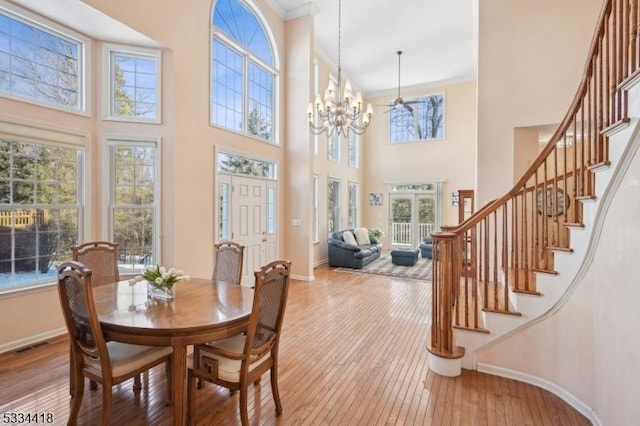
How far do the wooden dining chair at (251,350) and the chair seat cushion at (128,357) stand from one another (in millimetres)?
281

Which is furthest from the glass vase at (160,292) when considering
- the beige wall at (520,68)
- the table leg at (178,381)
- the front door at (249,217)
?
the beige wall at (520,68)

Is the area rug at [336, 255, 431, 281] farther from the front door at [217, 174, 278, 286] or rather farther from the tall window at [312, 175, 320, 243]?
the front door at [217, 174, 278, 286]

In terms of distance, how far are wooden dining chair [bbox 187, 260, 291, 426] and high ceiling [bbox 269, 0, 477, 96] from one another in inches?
231

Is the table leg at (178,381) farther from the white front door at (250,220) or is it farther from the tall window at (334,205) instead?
the tall window at (334,205)

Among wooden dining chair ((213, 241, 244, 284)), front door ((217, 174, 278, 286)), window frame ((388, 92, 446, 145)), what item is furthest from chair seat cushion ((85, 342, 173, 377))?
window frame ((388, 92, 446, 145))

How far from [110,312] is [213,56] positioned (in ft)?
13.5

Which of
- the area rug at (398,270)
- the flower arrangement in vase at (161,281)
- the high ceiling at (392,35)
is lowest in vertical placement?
the area rug at (398,270)

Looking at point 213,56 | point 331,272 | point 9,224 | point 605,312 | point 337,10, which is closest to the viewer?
point 605,312

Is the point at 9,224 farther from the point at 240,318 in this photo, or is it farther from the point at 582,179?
the point at 582,179

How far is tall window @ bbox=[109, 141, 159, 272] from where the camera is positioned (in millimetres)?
4008

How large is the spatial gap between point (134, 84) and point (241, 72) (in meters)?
1.88

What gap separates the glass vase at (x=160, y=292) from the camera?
7.85 feet

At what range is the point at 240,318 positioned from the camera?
2021mm

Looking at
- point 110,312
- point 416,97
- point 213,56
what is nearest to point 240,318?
point 110,312
